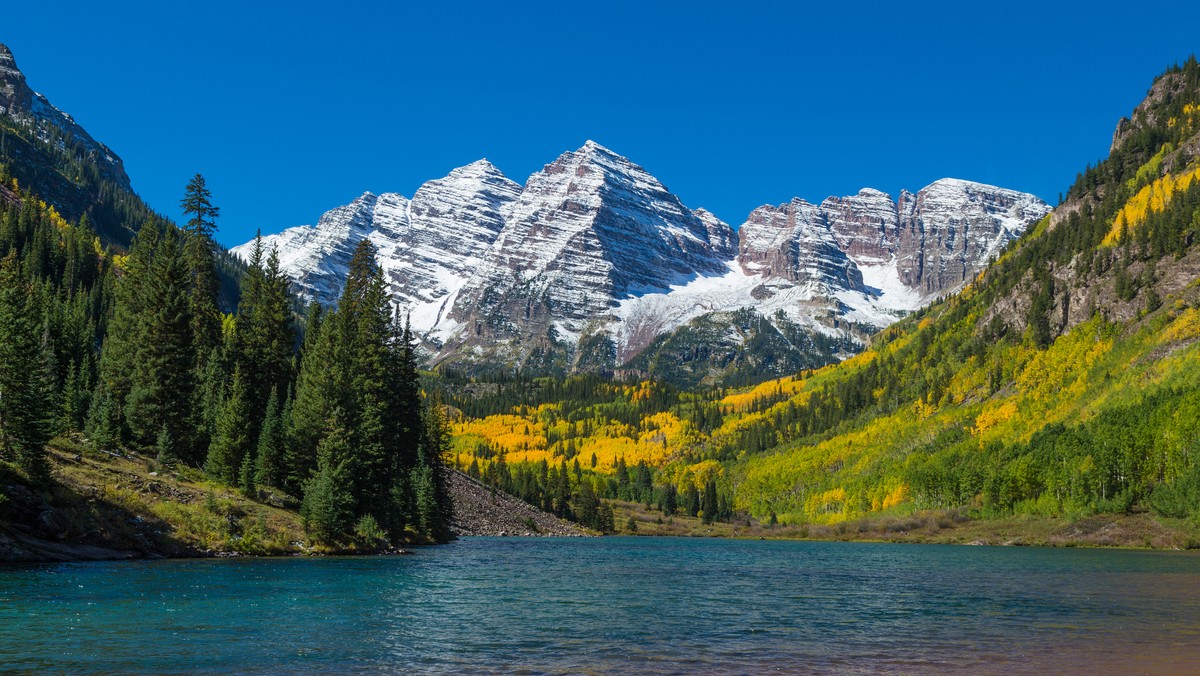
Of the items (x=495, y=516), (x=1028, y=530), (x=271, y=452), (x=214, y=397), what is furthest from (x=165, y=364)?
(x=1028, y=530)

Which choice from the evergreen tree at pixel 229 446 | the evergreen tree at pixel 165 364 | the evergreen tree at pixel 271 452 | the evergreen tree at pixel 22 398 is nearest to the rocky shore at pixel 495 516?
the evergreen tree at pixel 271 452

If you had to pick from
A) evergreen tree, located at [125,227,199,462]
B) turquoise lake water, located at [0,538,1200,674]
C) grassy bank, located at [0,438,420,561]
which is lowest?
turquoise lake water, located at [0,538,1200,674]

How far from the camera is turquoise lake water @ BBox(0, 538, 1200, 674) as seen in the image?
29.1 meters

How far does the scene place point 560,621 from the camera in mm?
40312

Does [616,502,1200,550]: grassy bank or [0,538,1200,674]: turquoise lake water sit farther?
[616,502,1200,550]: grassy bank

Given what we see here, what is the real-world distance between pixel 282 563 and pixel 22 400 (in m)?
19.7

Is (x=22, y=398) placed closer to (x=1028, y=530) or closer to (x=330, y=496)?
(x=330, y=496)

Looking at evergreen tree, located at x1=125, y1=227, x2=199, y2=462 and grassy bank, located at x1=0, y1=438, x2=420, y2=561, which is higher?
evergreen tree, located at x1=125, y1=227, x2=199, y2=462

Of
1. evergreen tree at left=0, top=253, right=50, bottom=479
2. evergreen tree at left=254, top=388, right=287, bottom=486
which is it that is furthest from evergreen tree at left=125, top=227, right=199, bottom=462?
evergreen tree at left=0, top=253, right=50, bottom=479

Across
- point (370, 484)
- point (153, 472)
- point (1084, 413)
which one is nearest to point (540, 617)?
point (153, 472)


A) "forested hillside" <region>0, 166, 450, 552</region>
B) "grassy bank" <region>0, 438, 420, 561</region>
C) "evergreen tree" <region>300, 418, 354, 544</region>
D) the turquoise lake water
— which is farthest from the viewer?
"evergreen tree" <region>300, 418, 354, 544</region>

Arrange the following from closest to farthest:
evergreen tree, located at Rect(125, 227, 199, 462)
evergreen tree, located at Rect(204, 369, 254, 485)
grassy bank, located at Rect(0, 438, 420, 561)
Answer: grassy bank, located at Rect(0, 438, 420, 561), evergreen tree, located at Rect(204, 369, 254, 485), evergreen tree, located at Rect(125, 227, 199, 462)

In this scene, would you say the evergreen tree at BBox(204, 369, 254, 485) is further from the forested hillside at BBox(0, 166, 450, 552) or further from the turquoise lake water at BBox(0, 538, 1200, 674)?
the turquoise lake water at BBox(0, 538, 1200, 674)

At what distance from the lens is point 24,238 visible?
604 ft
